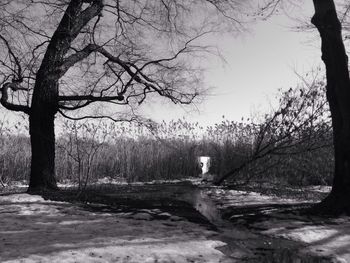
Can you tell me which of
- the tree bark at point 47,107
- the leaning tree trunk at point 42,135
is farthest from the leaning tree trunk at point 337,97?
the leaning tree trunk at point 42,135

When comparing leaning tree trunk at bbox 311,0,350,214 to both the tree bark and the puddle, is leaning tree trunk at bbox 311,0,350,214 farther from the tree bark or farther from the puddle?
the tree bark

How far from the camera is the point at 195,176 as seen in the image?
11812mm

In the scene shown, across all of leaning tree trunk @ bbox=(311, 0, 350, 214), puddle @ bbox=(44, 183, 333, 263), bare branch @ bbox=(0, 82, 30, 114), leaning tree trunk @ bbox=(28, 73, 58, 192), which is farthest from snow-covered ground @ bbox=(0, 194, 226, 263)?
bare branch @ bbox=(0, 82, 30, 114)

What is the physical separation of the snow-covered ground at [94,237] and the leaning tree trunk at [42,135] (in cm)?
166

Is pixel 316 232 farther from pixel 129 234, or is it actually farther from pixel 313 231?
pixel 129 234

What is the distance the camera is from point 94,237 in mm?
3961

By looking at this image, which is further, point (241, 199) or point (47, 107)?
point (47, 107)

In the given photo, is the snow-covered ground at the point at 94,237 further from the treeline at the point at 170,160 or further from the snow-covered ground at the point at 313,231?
the treeline at the point at 170,160

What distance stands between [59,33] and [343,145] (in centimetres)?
546

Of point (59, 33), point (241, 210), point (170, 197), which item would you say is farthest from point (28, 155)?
point (241, 210)

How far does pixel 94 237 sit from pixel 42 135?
372 cm

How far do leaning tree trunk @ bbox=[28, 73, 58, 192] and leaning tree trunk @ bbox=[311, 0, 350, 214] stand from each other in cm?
479

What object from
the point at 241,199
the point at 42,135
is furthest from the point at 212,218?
the point at 42,135

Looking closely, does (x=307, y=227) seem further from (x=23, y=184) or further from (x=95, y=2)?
(x=23, y=184)
